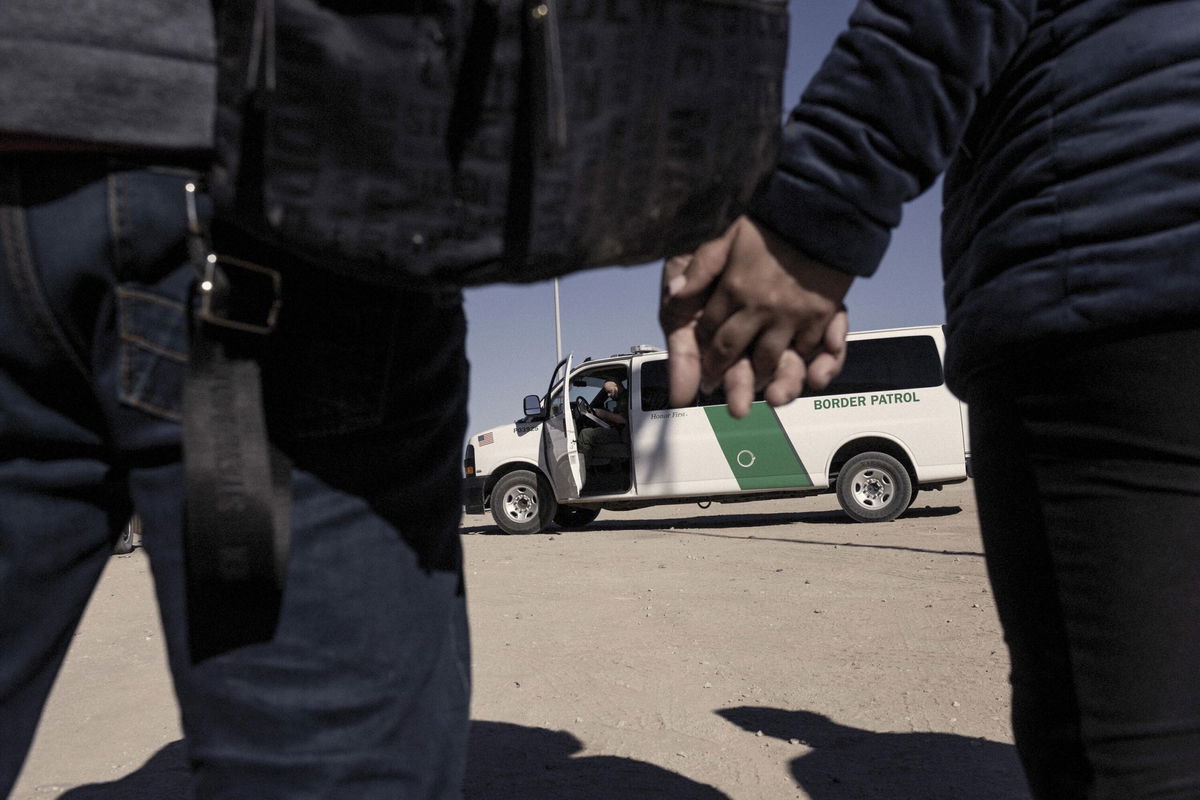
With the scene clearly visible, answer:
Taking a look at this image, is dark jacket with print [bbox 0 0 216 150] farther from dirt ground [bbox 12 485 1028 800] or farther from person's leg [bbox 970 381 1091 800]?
dirt ground [bbox 12 485 1028 800]

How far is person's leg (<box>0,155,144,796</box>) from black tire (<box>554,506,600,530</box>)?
34.3ft

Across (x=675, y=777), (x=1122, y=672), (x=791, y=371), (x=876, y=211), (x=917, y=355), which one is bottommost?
(x=675, y=777)

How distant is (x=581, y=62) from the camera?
26.5 inches

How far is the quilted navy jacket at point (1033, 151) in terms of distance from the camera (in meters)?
0.85

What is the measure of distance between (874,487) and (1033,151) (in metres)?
8.69

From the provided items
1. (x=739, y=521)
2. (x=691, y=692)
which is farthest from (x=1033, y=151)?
(x=739, y=521)

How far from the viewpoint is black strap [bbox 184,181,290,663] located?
2.27 feet

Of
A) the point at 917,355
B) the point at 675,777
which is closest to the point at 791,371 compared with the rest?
the point at 675,777

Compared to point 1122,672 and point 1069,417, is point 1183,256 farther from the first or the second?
point 1122,672

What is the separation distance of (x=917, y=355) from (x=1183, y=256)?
893 cm

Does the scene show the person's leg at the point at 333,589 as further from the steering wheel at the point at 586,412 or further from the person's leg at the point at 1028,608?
the steering wheel at the point at 586,412

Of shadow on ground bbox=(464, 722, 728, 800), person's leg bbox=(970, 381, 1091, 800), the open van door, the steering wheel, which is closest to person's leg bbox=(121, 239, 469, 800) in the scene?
person's leg bbox=(970, 381, 1091, 800)

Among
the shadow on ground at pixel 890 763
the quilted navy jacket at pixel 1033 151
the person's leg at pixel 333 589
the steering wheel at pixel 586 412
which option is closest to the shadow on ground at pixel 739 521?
the steering wheel at pixel 586 412

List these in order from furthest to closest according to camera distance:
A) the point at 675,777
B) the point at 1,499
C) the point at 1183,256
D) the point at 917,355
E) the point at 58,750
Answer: the point at 917,355, the point at 58,750, the point at 675,777, the point at 1183,256, the point at 1,499
